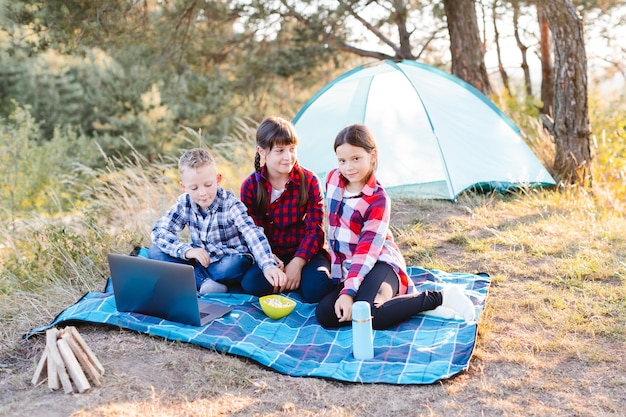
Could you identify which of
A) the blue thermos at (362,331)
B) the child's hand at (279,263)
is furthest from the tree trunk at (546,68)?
the blue thermos at (362,331)

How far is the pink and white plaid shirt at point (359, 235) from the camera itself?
2.91 meters

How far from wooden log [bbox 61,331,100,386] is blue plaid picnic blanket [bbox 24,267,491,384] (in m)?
0.47

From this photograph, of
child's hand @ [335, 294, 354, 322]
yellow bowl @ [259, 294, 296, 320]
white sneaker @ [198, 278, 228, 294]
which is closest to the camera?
child's hand @ [335, 294, 354, 322]

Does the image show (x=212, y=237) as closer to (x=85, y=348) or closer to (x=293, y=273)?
(x=293, y=273)

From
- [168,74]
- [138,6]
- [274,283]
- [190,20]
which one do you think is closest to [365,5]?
[190,20]

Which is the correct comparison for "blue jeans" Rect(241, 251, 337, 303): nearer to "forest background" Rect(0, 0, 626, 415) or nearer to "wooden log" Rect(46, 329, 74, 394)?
"forest background" Rect(0, 0, 626, 415)

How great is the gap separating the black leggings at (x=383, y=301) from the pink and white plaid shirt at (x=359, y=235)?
5cm

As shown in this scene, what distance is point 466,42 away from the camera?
7492 millimetres

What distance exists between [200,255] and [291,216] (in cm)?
58

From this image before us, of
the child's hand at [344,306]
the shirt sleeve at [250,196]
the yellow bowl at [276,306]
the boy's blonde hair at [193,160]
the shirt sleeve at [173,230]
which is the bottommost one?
the yellow bowl at [276,306]

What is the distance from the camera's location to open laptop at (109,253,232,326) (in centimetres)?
270

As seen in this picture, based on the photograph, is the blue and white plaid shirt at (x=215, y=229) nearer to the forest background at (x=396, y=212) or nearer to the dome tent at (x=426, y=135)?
the forest background at (x=396, y=212)

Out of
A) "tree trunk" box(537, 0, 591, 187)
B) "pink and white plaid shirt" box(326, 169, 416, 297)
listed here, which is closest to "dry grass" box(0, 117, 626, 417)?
"pink and white plaid shirt" box(326, 169, 416, 297)

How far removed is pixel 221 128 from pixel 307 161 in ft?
30.8
